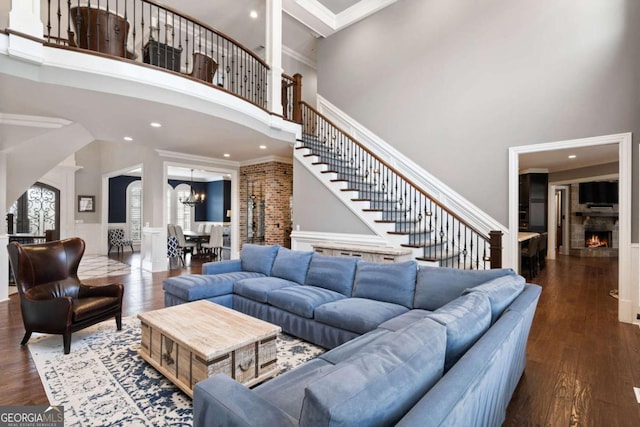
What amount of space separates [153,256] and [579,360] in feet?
24.8

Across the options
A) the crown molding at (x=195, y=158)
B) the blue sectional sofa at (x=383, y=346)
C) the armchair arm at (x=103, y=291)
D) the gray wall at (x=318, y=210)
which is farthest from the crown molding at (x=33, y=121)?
the gray wall at (x=318, y=210)

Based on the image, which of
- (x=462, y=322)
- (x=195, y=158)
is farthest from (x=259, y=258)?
(x=195, y=158)

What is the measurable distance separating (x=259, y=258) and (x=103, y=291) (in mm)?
1859

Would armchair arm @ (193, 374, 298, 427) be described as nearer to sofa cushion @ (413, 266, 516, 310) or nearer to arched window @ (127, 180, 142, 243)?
sofa cushion @ (413, 266, 516, 310)

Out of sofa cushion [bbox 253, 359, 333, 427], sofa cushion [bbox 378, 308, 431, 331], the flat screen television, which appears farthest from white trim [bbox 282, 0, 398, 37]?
the flat screen television

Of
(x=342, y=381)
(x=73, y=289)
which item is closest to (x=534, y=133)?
(x=342, y=381)

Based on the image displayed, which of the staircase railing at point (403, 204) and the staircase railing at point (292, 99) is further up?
the staircase railing at point (292, 99)

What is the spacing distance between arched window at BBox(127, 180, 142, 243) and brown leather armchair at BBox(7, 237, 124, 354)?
27.5 feet

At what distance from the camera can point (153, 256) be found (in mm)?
7062

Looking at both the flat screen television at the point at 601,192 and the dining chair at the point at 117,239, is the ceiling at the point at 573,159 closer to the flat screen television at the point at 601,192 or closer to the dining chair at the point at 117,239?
the flat screen television at the point at 601,192

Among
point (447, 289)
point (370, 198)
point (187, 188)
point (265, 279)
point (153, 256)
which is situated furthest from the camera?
point (187, 188)

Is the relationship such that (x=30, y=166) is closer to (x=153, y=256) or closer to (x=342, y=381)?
(x=153, y=256)

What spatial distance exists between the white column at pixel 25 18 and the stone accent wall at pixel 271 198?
16.7 feet

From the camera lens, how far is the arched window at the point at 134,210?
36.3 feet
